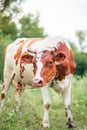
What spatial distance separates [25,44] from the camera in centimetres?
1055

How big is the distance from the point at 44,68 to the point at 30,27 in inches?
1925

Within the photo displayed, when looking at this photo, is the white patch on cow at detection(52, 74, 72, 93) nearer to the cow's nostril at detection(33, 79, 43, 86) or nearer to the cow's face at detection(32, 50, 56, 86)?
the cow's face at detection(32, 50, 56, 86)

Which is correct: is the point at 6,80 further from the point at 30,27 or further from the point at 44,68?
the point at 30,27

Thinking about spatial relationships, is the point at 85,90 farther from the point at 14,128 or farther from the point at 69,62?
the point at 14,128

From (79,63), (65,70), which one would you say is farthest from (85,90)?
(79,63)

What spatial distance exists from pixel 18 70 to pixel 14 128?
2061 mm

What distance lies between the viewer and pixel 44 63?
28.0 feet

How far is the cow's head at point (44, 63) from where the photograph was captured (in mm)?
8355

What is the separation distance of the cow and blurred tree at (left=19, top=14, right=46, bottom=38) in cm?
4303

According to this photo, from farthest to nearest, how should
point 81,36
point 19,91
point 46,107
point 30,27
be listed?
point 81,36 < point 30,27 < point 19,91 < point 46,107

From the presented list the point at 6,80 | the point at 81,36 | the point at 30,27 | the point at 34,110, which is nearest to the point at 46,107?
the point at 34,110

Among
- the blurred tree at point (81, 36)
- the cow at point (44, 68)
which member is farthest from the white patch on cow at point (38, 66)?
the blurred tree at point (81, 36)

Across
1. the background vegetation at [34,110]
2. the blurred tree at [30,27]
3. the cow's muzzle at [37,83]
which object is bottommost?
the blurred tree at [30,27]

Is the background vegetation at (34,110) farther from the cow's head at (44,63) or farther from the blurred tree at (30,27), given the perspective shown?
the blurred tree at (30,27)
